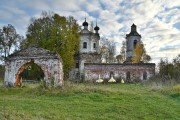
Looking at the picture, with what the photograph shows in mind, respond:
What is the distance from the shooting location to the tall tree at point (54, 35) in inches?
1485

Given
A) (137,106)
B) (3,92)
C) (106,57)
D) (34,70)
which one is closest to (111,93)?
(137,106)

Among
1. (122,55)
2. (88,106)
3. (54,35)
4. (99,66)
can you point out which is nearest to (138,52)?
(99,66)

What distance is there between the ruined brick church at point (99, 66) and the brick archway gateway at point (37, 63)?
17.3 metres

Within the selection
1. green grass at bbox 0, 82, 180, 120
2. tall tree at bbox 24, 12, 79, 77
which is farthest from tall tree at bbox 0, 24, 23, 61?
green grass at bbox 0, 82, 180, 120

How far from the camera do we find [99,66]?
38.2 m

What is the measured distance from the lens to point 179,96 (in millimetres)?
17109

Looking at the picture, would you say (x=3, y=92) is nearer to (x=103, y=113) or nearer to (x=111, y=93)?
(x=111, y=93)

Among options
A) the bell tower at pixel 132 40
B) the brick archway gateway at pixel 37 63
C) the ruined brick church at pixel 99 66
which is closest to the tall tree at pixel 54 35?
the ruined brick church at pixel 99 66

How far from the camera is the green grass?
1066 centimetres

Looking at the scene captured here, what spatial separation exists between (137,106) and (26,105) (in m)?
5.02

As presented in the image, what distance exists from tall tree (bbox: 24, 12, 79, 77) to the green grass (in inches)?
799

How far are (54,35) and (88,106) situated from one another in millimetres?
26184

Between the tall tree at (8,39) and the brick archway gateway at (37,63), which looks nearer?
the brick archway gateway at (37,63)

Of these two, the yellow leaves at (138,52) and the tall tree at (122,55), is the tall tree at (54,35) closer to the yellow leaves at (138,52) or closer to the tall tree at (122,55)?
the yellow leaves at (138,52)
